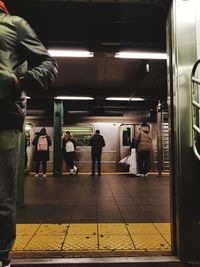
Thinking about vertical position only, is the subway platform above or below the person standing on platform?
below

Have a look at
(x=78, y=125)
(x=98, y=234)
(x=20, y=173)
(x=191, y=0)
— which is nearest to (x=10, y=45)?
(x=191, y=0)

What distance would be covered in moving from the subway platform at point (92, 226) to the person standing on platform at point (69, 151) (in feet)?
18.4

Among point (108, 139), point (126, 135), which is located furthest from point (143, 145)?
point (108, 139)

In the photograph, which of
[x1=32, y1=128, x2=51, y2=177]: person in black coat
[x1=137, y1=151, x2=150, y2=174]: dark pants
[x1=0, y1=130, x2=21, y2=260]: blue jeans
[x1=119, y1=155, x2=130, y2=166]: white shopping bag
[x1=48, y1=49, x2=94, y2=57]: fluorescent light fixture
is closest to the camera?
[x1=0, y1=130, x2=21, y2=260]: blue jeans

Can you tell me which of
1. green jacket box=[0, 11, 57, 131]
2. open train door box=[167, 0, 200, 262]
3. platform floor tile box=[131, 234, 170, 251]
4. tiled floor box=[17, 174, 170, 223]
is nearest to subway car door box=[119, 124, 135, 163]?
tiled floor box=[17, 174, 170, 223]

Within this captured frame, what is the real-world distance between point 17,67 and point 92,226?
7.67ft

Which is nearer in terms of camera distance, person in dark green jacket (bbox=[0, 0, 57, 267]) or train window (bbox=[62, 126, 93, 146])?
person in dark green jacket (bbox=[0, 0, 57, 267])

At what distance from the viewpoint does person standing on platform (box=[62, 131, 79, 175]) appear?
11562mm

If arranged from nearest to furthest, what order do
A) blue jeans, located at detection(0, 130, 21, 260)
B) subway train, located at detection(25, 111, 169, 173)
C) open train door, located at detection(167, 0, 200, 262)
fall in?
1. blue jeans, located at detection(0, 130, 21, 260)
2. open train door, located at detection(167, 0, 200, 262)
3. subway train, located at detection(25, 111, 169, 173)

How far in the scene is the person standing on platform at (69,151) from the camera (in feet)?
37.9

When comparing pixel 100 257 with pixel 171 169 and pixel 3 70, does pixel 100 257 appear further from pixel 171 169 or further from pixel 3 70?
pixel 3 70

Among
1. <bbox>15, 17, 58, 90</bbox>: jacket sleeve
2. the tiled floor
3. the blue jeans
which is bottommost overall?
the tiled floor

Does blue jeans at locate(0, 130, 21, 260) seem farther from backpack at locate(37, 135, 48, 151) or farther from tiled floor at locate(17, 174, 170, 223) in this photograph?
backpack at locate(37, 135, 48, 151)

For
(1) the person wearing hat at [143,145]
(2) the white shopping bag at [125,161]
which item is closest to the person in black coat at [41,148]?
(2) the white shopping bag at [125,161]
